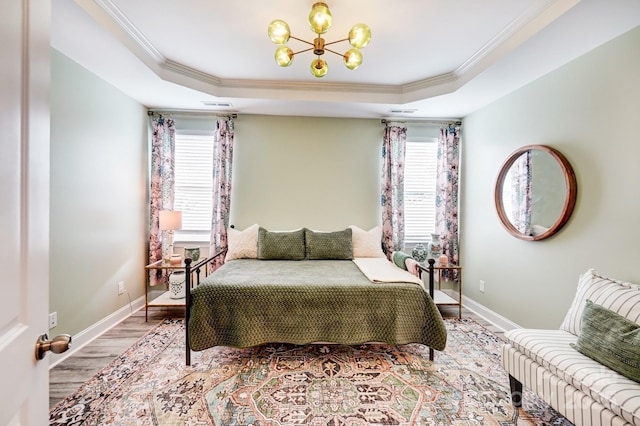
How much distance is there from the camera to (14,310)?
646 millimetres

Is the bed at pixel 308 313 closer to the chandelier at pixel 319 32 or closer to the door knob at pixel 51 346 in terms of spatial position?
the door knob at pixel 51 346

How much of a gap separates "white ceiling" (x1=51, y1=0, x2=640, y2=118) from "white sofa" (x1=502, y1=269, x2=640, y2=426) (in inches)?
70.6

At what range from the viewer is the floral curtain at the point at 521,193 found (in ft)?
9.59

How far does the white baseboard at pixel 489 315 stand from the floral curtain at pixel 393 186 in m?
1.12

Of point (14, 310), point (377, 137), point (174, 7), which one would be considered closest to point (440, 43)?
point (377, 137)

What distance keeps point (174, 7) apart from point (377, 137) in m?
2.80

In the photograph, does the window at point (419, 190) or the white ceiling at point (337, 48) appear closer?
the white ceiling at point (337, 48)

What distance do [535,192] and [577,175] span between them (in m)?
0.44

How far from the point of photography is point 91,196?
2832 millimetres

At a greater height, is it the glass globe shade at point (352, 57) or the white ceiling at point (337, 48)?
the white ceiling at point (337, 48)

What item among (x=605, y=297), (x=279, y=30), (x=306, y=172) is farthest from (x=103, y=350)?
(x=605, y=297)

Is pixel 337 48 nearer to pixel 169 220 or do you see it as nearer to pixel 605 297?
pixel 169 220

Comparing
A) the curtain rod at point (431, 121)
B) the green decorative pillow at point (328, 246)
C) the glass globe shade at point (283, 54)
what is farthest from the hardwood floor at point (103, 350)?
the glass globe shade at point (283, 54)

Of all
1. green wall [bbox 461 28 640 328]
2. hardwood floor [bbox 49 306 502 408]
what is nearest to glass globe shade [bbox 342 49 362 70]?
green wall [bbox 461 28 640 328]
